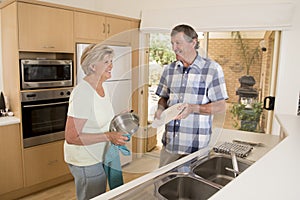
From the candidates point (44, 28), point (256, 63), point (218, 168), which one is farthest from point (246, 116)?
point (44, 28)

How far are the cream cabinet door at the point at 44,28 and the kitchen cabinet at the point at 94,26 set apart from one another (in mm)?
93

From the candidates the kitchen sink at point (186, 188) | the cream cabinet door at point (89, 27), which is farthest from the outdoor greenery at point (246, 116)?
the kitchen sink at point (186, 188)

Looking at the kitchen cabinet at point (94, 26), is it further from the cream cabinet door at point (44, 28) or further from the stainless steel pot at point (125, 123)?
the stainless steel pot at point (125, 123)

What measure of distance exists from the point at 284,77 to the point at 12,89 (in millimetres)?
2803

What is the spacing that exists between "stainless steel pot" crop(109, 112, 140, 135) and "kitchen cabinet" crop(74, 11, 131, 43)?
2.02 metres

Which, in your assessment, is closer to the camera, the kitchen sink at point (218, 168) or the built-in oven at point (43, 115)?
the kitchen sink at point (218, 168)

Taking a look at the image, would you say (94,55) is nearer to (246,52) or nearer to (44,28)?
(44,28)

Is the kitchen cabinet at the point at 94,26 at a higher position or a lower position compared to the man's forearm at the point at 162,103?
higher

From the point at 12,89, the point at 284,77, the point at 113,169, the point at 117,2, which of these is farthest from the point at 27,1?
the point at 284,77

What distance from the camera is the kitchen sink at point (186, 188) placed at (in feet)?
4.04

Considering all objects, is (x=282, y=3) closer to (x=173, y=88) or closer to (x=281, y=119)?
(x=281, y=119)

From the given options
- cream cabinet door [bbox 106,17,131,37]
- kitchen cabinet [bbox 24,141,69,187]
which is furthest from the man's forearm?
cream cabinet door [bbox 106,17,131,37]

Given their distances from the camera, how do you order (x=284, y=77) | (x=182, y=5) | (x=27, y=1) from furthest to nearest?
(x=182, y=5)
(x=284, y=77)
(x=27, y=1)

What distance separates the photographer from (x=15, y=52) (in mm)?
2553
